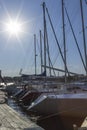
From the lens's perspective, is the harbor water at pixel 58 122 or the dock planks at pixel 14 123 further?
the harbor water at pixel 58 122

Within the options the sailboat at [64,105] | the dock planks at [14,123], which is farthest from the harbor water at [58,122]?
the dock planks at [14,123]

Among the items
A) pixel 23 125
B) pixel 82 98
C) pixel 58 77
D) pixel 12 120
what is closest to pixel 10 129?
pixel 23 125

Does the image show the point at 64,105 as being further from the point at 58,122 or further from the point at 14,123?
the point at 14,123

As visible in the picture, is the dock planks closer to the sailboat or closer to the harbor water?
the harbor water

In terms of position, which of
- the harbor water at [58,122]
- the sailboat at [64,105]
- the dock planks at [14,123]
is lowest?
the harbor water at [58,122]

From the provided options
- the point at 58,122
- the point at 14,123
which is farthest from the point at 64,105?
the point at 14,123

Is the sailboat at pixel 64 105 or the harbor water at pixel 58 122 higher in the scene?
the sailboat at pixel 64 105

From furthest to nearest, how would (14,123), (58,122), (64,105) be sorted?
(58,122)
(64,105)
(14,123)

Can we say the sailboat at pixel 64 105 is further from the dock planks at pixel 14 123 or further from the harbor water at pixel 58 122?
the dock planks at pixel 14 123

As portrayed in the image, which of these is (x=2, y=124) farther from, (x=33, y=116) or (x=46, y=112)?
(x=33, y=116)

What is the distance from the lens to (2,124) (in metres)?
12.6

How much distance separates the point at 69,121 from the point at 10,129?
557cm

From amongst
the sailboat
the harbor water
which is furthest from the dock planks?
the sailboat

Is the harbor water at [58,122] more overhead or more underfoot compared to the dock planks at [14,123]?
more underfoot
